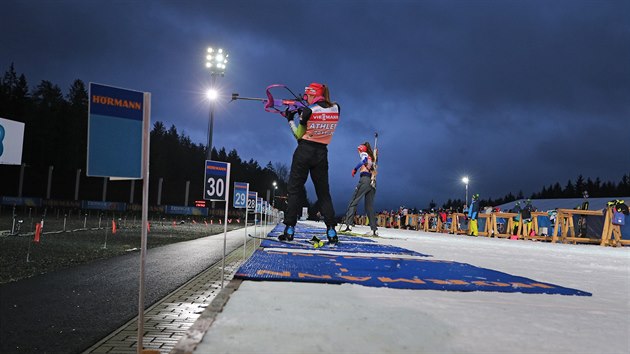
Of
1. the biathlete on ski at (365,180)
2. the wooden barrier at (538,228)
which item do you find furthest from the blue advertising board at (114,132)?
the wooden barrier at (538,228)

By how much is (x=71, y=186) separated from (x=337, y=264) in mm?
73514

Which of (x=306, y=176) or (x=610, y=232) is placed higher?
(x=306, y=176)

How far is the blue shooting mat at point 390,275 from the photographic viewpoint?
3.74 metres

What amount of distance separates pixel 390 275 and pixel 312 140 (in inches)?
126

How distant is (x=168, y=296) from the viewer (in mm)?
4352

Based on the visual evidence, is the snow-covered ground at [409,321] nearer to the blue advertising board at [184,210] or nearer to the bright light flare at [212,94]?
the bright light flare at [212,94]

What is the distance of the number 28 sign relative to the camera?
17.2ft

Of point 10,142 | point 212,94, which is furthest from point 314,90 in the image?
point 212,94

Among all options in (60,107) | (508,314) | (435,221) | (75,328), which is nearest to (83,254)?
(75,328)

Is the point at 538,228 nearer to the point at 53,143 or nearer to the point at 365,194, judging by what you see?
Answer: the point at 365,194

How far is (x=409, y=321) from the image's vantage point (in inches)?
96.3

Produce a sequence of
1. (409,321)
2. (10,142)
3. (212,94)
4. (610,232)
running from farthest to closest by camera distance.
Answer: (212,94)
(610,232)
(10,142)
(409,321)

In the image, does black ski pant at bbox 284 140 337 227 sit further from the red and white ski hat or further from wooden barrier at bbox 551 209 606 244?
wooden barrier at bbox 551 209 606 244

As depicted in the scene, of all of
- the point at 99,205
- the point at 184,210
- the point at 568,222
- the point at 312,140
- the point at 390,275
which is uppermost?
the point at 312,140
